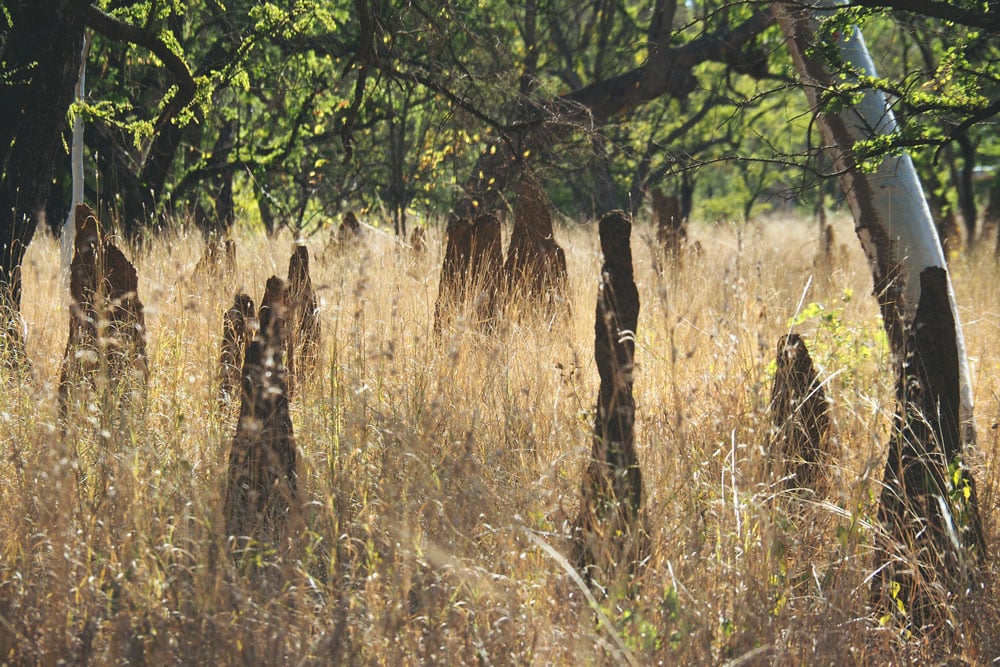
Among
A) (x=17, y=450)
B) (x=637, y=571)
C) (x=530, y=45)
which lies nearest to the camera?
(x=637, y=571)

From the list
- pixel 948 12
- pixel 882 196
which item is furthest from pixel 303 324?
pixel 948 12

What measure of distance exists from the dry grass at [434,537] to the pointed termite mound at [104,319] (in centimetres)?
17

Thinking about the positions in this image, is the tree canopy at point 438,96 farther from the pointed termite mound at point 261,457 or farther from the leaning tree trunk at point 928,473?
the pointed termite mound at point 261,457

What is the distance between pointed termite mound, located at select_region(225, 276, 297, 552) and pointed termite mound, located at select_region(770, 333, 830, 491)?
1759mm

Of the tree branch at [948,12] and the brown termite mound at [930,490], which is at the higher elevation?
the tree branch at [948,12]

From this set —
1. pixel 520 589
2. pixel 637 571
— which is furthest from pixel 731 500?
pixel 520 589

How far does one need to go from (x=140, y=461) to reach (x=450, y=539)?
47.7 inches

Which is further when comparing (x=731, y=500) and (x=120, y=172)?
(x=120, y=172)

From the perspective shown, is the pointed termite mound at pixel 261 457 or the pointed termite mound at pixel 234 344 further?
the pointed termite mound at pixel 234 344

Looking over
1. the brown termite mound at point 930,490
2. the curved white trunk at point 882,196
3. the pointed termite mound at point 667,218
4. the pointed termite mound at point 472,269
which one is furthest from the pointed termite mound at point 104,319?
the pointed termite mound at point 667,218

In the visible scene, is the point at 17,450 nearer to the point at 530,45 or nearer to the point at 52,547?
the point at 52,547

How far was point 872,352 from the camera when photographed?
5.39m

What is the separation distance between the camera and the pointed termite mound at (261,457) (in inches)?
121

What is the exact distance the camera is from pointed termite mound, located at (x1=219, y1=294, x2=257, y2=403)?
4.14m
